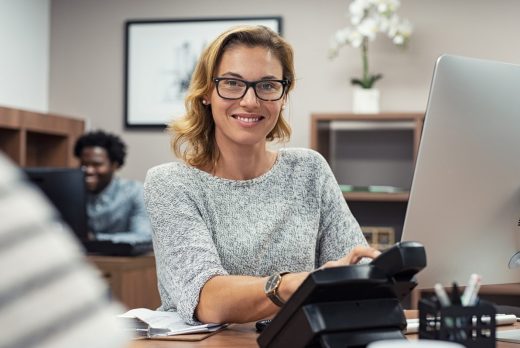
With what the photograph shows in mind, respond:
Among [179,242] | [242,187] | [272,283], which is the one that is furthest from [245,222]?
[272,283]

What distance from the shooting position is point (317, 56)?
4777mm

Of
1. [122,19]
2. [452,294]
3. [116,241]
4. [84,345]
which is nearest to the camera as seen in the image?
[84,345]

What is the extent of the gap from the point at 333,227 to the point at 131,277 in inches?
78.6

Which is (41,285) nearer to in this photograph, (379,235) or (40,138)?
(379,235)

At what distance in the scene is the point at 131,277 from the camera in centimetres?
369

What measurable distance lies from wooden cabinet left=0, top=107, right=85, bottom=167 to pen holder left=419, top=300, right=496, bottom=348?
3.67 metres

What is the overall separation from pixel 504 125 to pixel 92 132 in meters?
3.79

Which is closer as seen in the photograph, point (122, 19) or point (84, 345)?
point (84, 345)

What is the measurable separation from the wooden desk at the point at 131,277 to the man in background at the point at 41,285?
3091 mm

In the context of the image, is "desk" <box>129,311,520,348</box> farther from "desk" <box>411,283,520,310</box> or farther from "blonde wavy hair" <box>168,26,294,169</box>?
"desk" <box>411,283,520,310</box>

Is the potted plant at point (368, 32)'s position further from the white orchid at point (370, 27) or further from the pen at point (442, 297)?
the pen at point (442, 297)

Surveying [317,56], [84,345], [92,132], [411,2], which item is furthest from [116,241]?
[84,345]

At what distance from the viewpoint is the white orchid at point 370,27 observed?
4.32 metres

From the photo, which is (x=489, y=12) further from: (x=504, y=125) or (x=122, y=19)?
(x=504, y=125)
